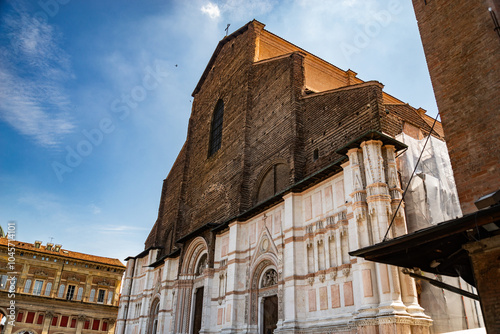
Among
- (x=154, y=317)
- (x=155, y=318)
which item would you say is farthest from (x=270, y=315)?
(x=154, y=317)

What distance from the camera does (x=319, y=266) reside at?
11438 mm

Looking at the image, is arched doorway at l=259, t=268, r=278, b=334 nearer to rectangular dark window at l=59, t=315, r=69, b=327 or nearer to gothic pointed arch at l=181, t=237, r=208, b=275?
gothic pointed arch at l=181, t=237, r=208, b=275

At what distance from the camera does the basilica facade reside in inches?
384

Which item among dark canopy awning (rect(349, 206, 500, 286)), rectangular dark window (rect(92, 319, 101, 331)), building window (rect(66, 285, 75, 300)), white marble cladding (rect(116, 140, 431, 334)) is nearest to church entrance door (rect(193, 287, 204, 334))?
white marble cladding (rect(116, 140, 431, 334))

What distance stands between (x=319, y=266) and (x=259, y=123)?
7908 millimetres

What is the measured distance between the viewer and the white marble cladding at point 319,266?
9.11 m

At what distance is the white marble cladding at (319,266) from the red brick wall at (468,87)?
280 cm

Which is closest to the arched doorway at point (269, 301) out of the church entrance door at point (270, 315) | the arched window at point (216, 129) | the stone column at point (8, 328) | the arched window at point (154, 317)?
the church entrance door at point (270, 315)

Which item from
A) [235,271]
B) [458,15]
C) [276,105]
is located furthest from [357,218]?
[276,105]

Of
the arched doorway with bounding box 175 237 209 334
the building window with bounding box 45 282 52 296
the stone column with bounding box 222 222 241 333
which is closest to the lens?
the stone column with bounding box 222 222 241 333

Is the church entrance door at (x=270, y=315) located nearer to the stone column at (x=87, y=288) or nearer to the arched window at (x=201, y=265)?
the arched window at (x=201, y=265)

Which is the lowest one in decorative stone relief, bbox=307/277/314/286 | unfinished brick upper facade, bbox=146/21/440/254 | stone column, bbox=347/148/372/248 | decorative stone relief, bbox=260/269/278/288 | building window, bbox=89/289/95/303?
decorative stone relief, bbox=307/277/314/286

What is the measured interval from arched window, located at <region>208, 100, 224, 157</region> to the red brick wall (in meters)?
14.2

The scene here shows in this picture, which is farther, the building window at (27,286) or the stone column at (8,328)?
the building window at (27,286)
